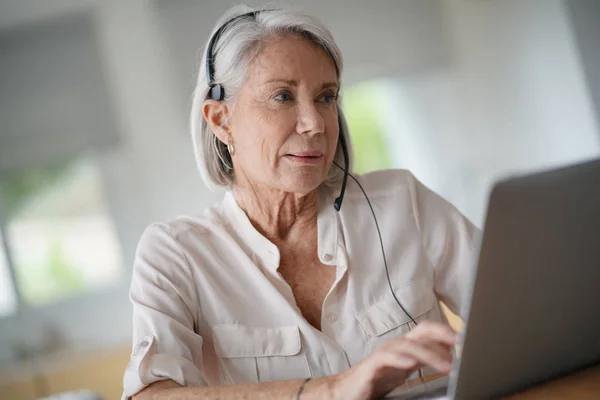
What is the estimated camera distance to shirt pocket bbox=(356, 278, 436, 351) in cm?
143

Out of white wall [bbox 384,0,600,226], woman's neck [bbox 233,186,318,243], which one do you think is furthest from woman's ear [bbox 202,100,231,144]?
white wall [bbox 384,0,600,226]

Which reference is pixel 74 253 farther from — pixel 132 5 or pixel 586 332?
pixel 586 332

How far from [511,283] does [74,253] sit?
3.76 meters

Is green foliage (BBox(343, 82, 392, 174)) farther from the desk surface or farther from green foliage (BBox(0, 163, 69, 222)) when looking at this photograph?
the desk surface

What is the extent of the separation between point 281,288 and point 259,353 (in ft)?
0.48

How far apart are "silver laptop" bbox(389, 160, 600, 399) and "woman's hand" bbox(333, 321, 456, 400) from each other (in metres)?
0.09

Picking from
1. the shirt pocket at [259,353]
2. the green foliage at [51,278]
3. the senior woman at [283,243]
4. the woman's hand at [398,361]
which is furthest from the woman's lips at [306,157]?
the green foliage at [51,278]

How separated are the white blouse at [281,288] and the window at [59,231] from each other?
2759 mm

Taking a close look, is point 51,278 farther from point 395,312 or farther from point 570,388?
point 570,388

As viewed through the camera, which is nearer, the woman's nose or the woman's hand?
the woman's hand

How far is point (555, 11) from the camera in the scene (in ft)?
13.8

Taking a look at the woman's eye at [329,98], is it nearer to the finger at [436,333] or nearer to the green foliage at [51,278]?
the finger at [436,333]

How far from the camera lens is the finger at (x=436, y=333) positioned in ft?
2.99

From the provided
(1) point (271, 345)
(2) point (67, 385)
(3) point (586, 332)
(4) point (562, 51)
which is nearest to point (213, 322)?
(1) point (271, 345)
